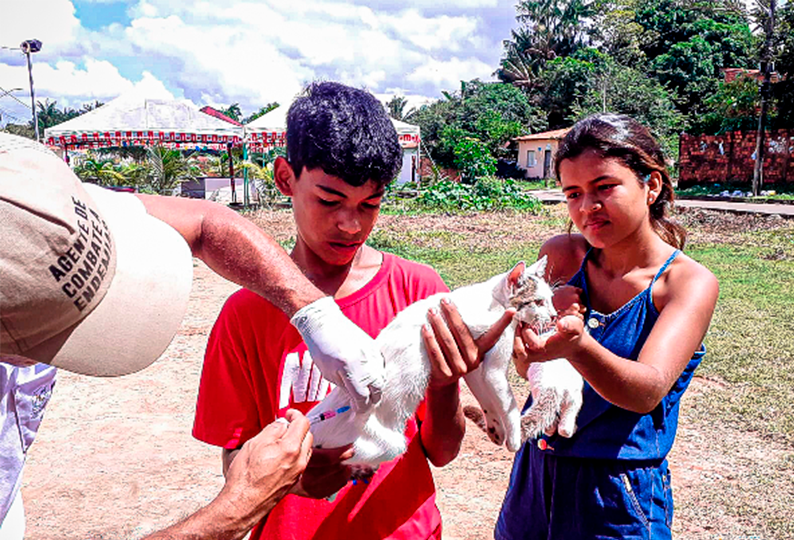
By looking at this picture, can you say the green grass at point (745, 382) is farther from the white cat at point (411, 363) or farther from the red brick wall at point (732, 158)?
the red brick wall at point (732, 158)

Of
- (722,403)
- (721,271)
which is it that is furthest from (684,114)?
(722,403)

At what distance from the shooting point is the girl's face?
2080 mm

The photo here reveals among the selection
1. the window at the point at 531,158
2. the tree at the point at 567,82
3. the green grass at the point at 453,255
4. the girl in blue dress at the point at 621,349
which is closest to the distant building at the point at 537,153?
the window at the point at 531,158

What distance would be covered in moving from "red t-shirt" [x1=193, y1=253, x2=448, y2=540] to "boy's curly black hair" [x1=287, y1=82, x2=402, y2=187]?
1.08ft

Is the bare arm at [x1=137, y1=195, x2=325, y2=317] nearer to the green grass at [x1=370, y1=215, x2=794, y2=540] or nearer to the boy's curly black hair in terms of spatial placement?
the boy's curly black hair

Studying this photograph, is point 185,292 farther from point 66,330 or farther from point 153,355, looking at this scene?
point 66,330

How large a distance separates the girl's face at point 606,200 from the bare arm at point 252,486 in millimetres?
1166

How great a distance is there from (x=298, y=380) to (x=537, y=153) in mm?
39780

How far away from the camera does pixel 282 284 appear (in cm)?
169

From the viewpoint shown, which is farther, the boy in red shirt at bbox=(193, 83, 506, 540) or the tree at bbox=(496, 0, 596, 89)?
the tree at bbox=(496, 0, 596, 89)

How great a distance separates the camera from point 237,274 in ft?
5.88

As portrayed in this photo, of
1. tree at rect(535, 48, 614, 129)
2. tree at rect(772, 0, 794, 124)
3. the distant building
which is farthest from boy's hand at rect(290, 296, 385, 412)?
tree at rect(535, 48, 614, 129)

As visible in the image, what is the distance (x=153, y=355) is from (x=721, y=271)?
35.6 feet

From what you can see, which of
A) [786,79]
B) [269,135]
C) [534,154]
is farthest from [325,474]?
[534,154]
